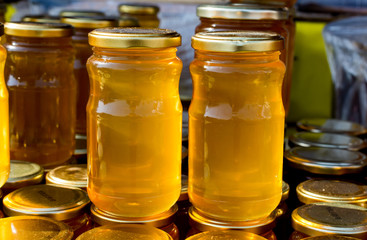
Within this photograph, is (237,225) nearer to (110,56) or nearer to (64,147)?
(110,56)

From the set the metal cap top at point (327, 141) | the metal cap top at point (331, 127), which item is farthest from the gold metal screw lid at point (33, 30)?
the metal cap top at point (331, 127)

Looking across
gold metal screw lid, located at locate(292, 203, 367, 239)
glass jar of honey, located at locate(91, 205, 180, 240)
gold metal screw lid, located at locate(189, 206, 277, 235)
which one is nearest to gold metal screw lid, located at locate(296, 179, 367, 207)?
gold metal screw lid, located at locate(292, 203, 367, 239)

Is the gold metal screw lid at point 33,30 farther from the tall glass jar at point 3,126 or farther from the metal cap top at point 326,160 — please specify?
the metal cap top at point 326,160

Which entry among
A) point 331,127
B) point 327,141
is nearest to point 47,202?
point 327,141

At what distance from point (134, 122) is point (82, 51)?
52cm

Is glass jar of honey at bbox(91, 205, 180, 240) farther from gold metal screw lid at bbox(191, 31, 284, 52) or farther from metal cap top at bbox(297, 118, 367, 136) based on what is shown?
metal cap top at bbox(297, 118, 367, 136)

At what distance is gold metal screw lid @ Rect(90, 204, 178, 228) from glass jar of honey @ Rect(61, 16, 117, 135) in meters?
0.49

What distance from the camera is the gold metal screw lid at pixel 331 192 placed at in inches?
40.7

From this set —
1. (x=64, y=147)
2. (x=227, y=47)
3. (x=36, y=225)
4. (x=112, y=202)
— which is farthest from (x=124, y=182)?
(x=64, y=147)

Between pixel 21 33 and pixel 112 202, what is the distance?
423mm

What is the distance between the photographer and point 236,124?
863 millimetres

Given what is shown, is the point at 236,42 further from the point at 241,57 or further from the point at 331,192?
the point at 331,192

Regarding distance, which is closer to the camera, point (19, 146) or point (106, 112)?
point (106, 112)

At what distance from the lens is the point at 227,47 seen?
0.83 m
